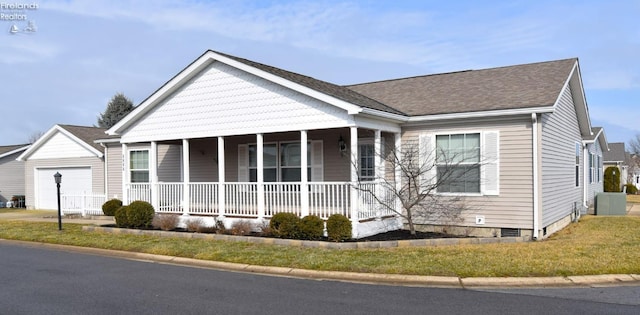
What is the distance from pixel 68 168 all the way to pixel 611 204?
79.8ft

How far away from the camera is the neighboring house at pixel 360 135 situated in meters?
12.3

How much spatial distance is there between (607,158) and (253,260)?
42.8 metres

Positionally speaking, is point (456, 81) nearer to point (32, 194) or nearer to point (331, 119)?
point (331, 119)

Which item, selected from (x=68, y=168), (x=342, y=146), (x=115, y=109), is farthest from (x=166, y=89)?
(x=115, y=109)

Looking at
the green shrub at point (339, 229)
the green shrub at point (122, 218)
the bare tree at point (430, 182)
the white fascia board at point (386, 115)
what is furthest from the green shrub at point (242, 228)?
the white fascia board at point (386, 115)

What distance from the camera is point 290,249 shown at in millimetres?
11219

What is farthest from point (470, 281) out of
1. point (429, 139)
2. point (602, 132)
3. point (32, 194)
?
point (32, 194)

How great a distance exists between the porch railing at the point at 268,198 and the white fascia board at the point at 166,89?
216cm

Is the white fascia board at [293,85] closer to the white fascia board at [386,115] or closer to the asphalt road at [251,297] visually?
the white fascia board at [386,115]

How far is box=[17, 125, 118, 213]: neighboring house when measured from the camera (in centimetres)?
2239

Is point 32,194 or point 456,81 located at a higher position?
point 456,81

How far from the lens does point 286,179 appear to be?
16.2 metres

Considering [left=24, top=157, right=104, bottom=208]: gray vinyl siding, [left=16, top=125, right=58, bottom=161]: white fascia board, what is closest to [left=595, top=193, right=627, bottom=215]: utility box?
[left=24, top=157, right=104, bottom=208]: gray vinyl siding

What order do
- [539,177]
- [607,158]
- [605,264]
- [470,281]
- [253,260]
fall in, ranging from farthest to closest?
1. [607,158]
2. [539,177]
3. [253,260]
4. [605,264]
5. [470,281]
